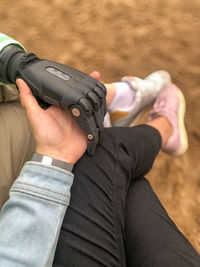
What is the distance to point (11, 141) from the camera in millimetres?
541

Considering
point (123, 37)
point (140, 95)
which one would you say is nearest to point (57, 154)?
point (140, 95)

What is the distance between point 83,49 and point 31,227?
2.78 ft

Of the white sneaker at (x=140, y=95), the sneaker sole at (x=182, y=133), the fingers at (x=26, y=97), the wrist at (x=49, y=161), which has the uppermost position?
the fingers at (x=26, y=97)

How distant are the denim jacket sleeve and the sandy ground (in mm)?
483

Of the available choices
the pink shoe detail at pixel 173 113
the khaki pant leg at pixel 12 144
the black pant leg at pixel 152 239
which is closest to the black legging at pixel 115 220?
the black pant leg at pixel 152 239

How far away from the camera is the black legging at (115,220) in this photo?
0.45 meters

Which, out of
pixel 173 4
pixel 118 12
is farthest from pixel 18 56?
pixel 173 4

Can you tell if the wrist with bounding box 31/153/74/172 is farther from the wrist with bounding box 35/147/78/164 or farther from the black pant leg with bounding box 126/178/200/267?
the black pant leg with bounding box 126/178/200/267

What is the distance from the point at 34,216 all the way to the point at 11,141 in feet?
0.66

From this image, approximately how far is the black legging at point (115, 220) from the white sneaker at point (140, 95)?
0.25 m

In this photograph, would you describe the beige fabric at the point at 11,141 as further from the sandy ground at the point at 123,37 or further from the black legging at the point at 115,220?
the sandy ground at the point at 123,37

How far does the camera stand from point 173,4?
3.61 ft

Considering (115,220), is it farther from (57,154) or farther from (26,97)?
(26,97)

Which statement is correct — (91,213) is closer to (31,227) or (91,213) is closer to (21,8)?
(31,227)
